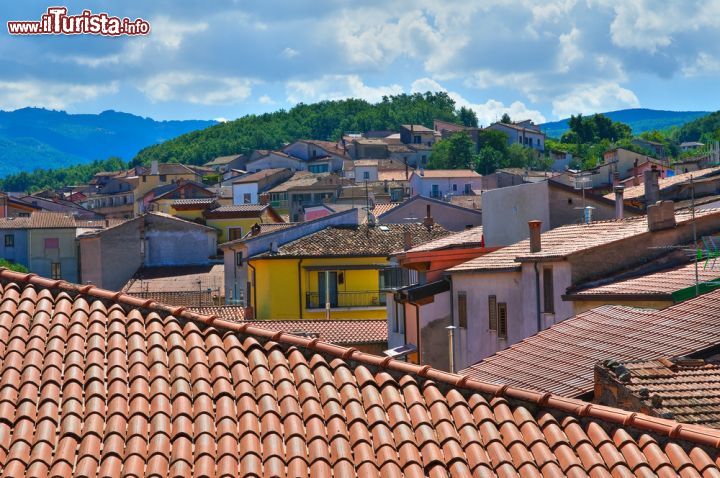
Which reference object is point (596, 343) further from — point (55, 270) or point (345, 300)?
point (55, 270)

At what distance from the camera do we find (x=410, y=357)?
34781 millimetres

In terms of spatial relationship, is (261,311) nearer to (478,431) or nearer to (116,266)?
(116,266)

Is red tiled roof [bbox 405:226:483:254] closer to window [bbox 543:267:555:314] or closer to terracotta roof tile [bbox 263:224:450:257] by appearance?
window [bbox 543:267:555:314]

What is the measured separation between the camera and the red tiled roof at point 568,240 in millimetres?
28438

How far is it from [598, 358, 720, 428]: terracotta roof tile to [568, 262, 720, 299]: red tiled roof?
22.6 ft

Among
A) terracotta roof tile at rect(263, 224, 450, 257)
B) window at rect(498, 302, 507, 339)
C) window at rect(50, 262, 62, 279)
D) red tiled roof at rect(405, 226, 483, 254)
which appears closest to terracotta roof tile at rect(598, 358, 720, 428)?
window at rect(498, 302, 507, 339)

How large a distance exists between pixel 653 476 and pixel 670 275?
16.7m

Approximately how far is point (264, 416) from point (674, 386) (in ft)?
22.7

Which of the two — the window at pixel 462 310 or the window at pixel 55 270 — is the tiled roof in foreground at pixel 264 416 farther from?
the window at pixel 55 270

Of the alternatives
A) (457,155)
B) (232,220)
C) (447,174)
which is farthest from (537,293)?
(457,155)

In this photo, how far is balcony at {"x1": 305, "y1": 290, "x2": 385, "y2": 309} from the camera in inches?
1943

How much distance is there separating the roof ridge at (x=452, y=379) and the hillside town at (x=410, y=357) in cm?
2

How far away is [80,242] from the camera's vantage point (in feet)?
236

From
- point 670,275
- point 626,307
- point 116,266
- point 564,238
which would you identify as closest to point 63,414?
point 626,307
